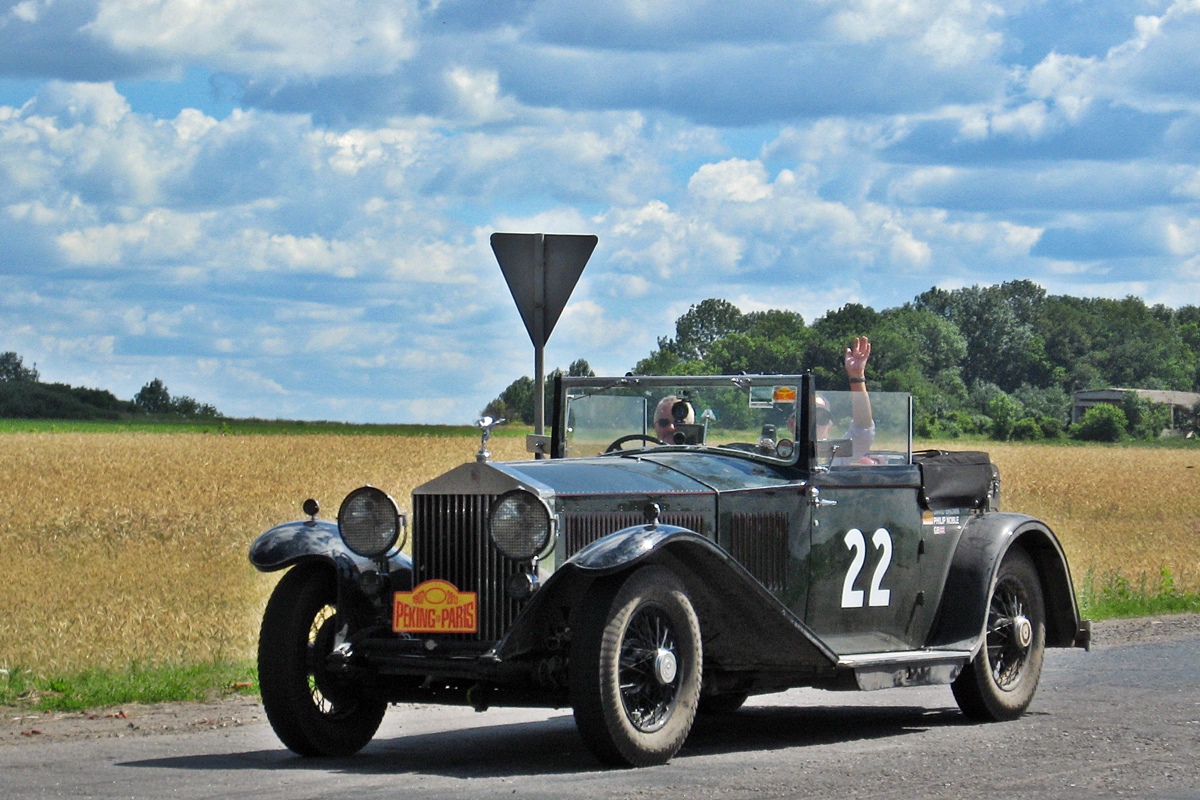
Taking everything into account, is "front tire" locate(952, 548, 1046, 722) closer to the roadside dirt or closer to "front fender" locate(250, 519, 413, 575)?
"front fender" locate(250, 519, 413, 575)

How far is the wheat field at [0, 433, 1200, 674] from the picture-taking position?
478 inches

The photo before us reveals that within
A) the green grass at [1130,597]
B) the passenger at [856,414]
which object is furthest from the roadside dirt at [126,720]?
the green grass at [1130,597]

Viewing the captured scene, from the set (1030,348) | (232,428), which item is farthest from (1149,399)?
(232,428)

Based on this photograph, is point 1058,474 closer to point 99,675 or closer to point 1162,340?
point 99,675

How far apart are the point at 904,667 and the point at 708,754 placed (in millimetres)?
1317

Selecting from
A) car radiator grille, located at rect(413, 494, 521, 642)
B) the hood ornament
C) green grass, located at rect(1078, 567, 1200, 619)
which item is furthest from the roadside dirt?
green grass, located at rect(1078, 567, 1200, 619)

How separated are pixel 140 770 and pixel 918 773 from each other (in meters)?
3.32

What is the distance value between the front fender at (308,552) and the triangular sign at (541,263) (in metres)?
2.44

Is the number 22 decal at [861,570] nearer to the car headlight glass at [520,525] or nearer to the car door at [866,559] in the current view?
the car door at [866,559]

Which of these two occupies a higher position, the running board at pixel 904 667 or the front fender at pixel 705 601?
the front fender at pixel 705 601

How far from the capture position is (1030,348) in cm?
10238

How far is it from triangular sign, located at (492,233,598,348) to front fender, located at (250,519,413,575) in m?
2.44

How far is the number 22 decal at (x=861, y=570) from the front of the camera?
8.59m

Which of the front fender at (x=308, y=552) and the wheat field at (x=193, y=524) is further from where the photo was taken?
the wheat field at (x=193, y=524)
